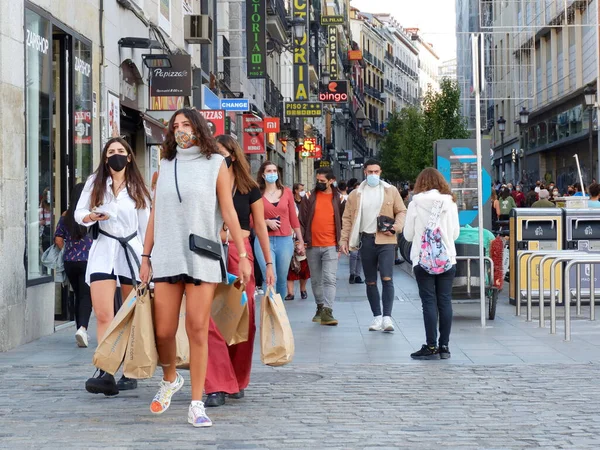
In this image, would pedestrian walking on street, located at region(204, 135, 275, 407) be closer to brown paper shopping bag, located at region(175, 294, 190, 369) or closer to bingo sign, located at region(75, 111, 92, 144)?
brown paper shopping bag, located at region(175, 294, 190, 369)

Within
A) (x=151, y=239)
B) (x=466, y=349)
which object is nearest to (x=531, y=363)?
(x=466, y=349)

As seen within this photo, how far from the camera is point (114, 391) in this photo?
8141 millimetres

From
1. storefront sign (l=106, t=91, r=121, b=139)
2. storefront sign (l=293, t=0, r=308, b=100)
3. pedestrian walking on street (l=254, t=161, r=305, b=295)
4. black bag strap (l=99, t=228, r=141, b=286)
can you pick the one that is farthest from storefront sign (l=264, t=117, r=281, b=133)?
black bag strap (l=99, t=228, r=141, b=286)

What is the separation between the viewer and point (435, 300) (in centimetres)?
1052

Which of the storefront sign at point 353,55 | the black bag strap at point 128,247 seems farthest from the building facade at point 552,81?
the black bag strap at point 128,247

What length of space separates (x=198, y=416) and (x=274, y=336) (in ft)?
2.84

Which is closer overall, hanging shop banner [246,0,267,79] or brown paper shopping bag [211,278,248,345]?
brown paper shopping bag [211,278,248,345]

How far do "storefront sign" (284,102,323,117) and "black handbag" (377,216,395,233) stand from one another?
27690mm

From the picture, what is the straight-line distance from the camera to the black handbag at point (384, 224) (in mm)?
12500

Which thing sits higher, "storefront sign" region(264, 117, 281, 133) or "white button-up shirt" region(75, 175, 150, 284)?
"storefront sign" region(264, 117, 281, 133)

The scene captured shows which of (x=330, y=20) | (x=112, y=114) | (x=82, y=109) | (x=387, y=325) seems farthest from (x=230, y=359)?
(x=330, y=20)

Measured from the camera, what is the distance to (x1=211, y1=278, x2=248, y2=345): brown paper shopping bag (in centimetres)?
755

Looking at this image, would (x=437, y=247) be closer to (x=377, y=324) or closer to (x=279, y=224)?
(x=377, y=324)

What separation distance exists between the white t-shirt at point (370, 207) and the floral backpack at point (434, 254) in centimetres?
218
